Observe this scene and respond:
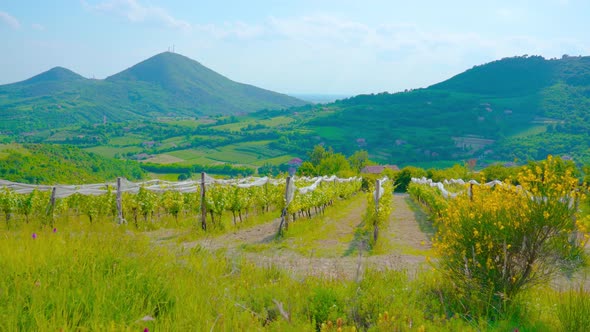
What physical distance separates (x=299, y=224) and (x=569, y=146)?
11231 centimetres

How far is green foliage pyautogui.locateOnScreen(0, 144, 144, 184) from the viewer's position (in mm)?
63781

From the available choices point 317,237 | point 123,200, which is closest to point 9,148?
point 123,200

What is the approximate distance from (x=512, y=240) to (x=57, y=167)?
81.9 m

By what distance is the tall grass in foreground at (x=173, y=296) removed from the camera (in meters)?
A: 2.70

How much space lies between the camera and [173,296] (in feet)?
10.7

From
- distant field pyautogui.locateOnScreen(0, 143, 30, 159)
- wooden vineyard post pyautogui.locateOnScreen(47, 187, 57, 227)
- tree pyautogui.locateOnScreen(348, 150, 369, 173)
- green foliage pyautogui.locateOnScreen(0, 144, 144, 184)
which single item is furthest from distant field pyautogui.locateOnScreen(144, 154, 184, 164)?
wooden vineyard post pyautogui.locateOnScreen(47, 187, 57, 227)

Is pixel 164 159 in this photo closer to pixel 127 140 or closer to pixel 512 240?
pixel 127 140

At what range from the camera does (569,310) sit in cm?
334

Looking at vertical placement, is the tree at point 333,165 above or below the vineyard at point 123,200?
below

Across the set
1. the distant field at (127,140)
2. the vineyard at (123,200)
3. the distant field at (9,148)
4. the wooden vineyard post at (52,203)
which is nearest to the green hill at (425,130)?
the distant field at (127,140)

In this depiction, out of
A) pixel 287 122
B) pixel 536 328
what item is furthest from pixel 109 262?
pixel 287 122

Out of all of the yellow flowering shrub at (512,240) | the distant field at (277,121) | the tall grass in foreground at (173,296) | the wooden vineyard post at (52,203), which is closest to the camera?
the tall grass in foreground at (173,296)

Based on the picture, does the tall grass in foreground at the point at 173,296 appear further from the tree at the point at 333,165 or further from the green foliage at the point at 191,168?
the green foliage at the point at 191,168

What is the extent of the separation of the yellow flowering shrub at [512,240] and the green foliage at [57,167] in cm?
5272
